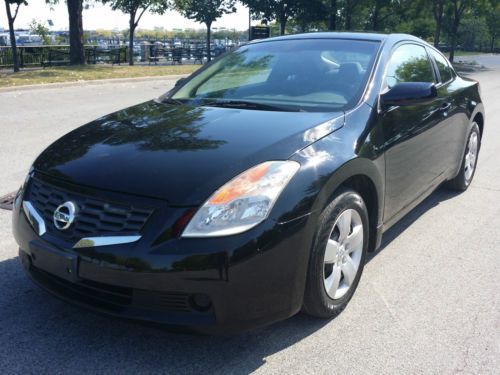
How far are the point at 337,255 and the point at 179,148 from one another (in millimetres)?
1053

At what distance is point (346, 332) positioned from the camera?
293 cm

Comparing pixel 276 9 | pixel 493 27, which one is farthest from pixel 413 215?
pixel 493 27

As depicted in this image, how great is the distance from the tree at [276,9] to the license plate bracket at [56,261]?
36043 millimetres

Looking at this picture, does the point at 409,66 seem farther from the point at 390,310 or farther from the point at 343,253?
the point at 390,310

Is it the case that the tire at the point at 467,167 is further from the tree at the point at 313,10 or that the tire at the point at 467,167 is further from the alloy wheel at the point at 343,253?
the tree at the point at 313,10

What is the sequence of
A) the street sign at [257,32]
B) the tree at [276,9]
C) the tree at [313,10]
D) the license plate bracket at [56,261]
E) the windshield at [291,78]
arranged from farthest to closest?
the tree at [276,9] < the tree at [313,10] < the street sign at [257,32] < the windshield at [291,78] < the license plate bracket at [56,261]

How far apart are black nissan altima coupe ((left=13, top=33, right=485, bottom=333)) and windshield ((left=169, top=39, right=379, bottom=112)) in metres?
0.02

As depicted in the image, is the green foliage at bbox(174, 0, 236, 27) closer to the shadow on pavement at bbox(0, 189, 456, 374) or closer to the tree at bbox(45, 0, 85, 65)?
the tree at bbox(45, 0, 85, 65)

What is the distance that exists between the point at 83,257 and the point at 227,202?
71 centimetres

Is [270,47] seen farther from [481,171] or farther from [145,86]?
[145,86]

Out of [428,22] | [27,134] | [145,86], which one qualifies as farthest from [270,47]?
[428,22]

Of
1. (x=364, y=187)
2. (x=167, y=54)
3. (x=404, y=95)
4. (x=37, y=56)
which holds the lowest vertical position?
(x=364, y=187)

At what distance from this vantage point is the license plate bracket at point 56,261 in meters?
2.48

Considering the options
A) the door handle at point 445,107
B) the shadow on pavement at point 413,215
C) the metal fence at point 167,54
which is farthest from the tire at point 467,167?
the metal fence at point 167,54
